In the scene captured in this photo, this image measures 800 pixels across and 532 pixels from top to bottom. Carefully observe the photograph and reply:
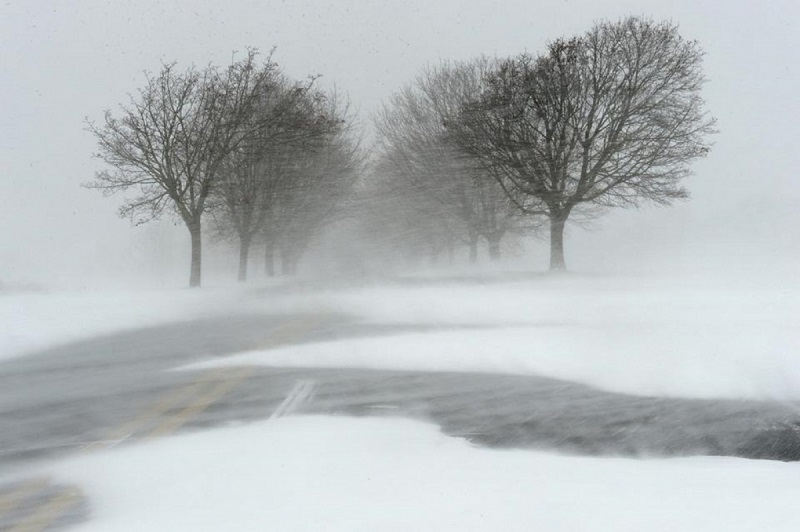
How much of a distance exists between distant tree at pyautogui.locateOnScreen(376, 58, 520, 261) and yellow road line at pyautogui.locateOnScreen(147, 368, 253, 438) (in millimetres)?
26485

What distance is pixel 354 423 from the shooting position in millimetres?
5969

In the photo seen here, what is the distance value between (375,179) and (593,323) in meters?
31.6

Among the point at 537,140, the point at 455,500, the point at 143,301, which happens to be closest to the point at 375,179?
the point at 537,140

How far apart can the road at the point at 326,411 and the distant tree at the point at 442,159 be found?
26.6m

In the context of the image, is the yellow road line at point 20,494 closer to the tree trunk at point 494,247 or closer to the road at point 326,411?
the road at point 326,411

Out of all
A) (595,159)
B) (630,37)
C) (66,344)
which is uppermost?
(630,37)

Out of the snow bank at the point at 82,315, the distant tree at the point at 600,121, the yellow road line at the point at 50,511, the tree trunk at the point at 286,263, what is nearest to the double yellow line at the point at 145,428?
the yellow road line at the point at 50,511

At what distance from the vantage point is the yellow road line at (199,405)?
600 centimetres

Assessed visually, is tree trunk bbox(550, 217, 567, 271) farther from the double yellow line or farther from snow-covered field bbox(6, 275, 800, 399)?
the double yellow line

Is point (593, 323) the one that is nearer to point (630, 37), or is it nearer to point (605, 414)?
point (605, 414)

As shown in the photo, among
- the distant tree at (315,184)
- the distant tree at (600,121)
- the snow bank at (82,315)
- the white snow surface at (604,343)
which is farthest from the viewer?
the distant tree at (315,184)

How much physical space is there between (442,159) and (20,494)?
1275 inches

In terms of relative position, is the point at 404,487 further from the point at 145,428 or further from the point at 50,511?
the point at 145,428

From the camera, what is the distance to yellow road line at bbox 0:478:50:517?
4344 millimetres
